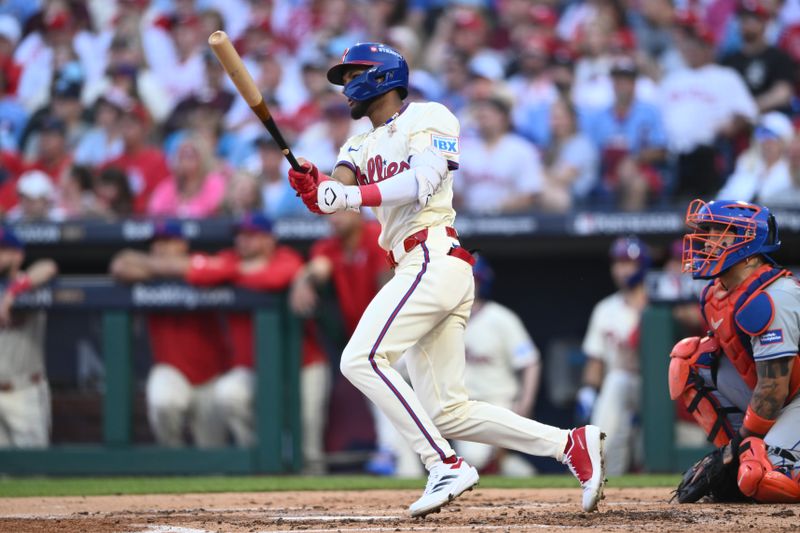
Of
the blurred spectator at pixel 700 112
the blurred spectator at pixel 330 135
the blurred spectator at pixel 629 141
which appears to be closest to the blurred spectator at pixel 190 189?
the blurred spectator at pixel 330 135

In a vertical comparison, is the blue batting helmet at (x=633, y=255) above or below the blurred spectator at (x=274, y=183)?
below

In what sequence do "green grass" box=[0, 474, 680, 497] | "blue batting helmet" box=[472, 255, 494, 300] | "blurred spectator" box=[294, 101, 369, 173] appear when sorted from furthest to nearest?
"blurred spectator" box=[294, 101, 369, 173], "blue batting helmet" box=[472, 255, 494, 300], "green grass" box=[0, 474, 680, 497]

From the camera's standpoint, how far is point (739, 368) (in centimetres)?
485

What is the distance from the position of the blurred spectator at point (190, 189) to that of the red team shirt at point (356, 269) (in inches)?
55.4

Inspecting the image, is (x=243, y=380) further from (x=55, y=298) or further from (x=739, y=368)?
(x=739, y=368)

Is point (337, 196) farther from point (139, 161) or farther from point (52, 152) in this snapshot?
point (52, 152)

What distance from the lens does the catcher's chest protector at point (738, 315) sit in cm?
465

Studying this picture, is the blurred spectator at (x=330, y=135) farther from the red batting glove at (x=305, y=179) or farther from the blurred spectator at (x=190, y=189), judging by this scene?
the red batting glove at (x=305, y=179)

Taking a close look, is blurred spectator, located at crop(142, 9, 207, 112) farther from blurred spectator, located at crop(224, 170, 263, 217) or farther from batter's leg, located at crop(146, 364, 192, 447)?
batter's leg, located at crop(146, 364, 192, 447)

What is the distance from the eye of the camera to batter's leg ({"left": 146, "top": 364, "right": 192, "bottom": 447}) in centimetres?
792

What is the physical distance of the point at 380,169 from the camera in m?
4.78

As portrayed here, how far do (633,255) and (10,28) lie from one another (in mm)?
7296

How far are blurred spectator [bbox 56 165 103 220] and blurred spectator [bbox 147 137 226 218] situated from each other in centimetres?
43

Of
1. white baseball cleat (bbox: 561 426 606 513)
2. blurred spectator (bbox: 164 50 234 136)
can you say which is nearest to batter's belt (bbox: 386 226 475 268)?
white baseball cleat (bbox: 561 426 606 513)
